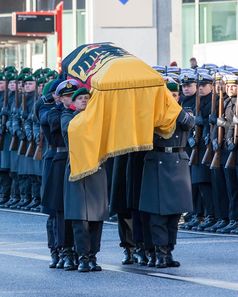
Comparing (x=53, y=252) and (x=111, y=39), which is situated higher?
(x=111, y=39)

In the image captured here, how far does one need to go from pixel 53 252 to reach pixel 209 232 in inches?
154

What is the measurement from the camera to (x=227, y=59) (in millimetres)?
32344

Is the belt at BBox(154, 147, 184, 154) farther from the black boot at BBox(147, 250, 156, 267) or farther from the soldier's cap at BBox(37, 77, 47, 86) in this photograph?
the soldier's cap at BBox(37, 77, 47, 86)

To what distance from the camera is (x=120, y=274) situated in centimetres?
1333

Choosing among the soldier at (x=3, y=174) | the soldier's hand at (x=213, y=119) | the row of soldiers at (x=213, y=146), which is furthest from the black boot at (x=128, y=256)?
the soldier at (x=3, y=174)

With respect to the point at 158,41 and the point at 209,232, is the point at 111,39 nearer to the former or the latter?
the point at 158,41

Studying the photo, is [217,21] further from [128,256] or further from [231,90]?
[128,256]

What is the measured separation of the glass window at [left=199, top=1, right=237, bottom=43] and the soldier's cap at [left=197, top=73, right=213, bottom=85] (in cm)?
1730

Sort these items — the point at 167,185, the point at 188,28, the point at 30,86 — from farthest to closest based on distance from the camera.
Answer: the point at 188,28, the point at 30,86, the point at 167,185

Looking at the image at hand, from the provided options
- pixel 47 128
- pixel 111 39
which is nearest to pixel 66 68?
pixel 47 128

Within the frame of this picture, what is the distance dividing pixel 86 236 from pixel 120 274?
1.57 feet

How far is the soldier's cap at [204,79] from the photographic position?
18.0m

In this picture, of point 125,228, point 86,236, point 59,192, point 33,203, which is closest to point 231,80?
point 125,228

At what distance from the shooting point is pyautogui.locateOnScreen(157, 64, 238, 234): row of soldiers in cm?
1758
